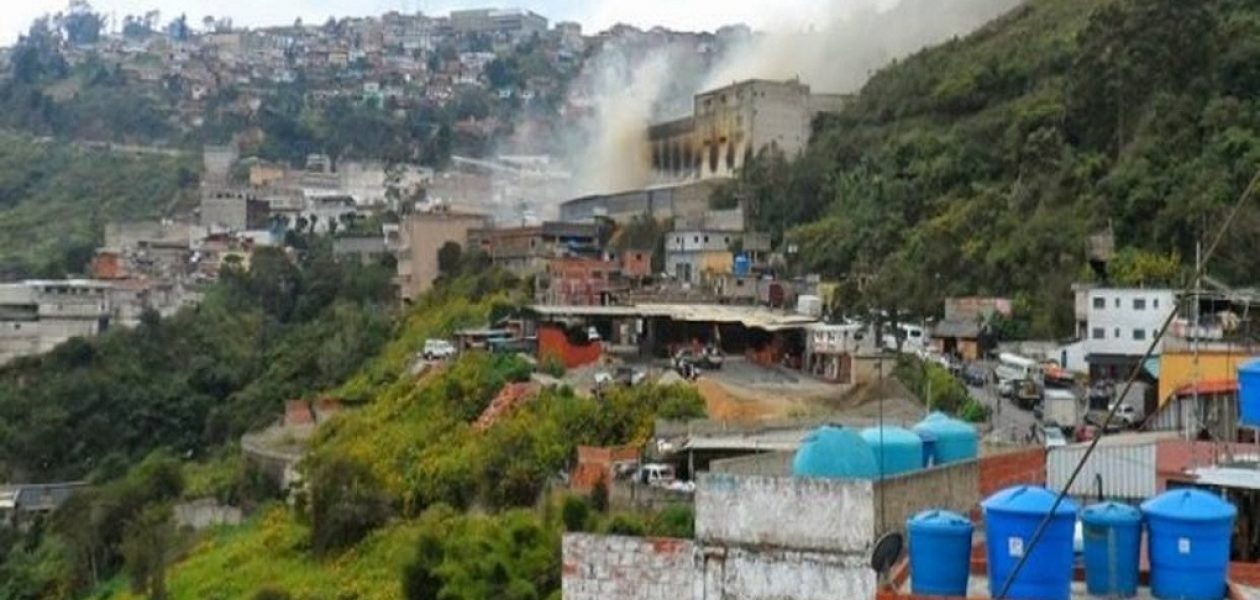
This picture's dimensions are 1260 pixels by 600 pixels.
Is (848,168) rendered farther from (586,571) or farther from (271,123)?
(271,123)

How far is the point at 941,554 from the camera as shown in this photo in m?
8.37

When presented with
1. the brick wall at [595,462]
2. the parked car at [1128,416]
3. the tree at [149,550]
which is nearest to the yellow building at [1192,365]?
the parked car at [1128,416]

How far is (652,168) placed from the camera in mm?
50438

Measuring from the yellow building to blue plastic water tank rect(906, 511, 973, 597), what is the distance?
7428mm

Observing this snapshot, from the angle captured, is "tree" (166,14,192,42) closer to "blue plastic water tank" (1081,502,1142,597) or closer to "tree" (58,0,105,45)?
"tree" (58,0,105,45)

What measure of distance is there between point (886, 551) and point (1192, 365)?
28.3 ft

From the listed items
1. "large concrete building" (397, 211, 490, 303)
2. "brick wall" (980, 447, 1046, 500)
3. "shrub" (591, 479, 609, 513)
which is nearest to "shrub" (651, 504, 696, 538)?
"shrub" (591, 479, 609, 513)

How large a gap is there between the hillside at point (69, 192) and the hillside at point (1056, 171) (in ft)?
107

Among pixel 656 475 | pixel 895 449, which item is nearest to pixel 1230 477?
pixel 895 449

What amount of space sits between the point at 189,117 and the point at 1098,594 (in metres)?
76.2

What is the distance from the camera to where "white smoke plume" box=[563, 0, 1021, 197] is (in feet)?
160

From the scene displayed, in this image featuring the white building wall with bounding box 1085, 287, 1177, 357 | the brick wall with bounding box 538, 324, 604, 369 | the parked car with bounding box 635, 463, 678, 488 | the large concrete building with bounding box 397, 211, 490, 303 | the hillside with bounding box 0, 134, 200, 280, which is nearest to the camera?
the parked car with bounding box 635, 463, 678, 488

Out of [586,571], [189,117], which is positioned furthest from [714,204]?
[189,117]

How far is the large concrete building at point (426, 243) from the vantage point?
132 feet
